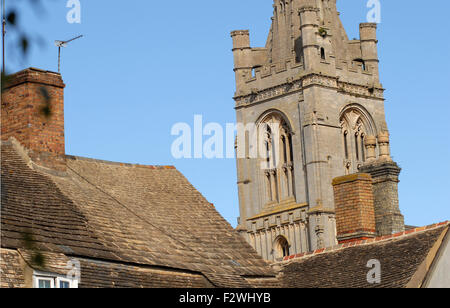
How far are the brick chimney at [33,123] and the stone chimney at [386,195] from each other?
707cm

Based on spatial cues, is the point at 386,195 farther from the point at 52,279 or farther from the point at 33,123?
the point at 52,279

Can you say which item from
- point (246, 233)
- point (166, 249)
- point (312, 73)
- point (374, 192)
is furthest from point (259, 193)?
point (166, 249)

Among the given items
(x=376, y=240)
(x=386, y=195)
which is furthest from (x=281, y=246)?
(x=376, y=240)

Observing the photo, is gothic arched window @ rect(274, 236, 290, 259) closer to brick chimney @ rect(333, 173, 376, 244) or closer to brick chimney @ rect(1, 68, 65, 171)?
brick chimney @ rect(333, 173, 376, 244)

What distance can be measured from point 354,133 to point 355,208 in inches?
2227

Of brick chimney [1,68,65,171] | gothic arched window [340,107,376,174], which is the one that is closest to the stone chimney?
brick chimney [1,68,65,171]

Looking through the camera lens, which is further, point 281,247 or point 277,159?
point 277,159

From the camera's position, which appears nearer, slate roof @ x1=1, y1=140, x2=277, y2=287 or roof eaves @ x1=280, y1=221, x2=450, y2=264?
slate roof @ x1=1, y1=140, x2=277, y2=287

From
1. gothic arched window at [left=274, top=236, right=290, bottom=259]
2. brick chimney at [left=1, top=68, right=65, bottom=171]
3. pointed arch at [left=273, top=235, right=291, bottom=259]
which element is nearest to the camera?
brick chimney at [left=1, top=68, right=65, bottom=171]

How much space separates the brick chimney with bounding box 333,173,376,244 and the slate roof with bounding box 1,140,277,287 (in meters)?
2.47

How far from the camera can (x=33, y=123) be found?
2080cm

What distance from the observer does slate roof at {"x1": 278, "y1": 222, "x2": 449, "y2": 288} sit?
19.2m
